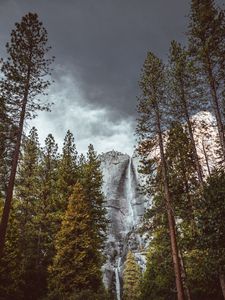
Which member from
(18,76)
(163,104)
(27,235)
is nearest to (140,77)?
(163,104)

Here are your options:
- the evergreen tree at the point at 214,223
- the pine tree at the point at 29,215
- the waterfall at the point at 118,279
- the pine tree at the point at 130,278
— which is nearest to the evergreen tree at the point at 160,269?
the evergreen tree at the point at 214,223

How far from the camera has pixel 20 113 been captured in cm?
1634

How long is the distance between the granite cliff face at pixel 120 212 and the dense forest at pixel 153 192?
991 inches

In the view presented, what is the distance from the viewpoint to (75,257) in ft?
72.9

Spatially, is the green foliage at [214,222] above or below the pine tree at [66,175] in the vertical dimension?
below

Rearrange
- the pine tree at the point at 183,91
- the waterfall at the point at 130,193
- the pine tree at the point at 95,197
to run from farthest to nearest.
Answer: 1. the waterfall at the point at 130,193
2. the pine tree at the point at 95,197
3. the pine tree at the point at 183,91

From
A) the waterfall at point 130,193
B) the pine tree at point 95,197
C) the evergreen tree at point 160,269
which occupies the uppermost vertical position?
the waterfall at point 130,193

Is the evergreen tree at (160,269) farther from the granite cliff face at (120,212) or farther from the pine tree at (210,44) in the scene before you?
the granite cliff face at (120,212)

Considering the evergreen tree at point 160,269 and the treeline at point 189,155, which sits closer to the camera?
the treeline at point 189,155

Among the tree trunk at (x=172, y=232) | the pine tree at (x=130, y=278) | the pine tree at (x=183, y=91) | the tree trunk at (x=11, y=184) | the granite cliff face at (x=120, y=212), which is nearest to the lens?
the tree trunk at (x=11, y=184)

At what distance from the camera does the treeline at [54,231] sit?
70.5 feet

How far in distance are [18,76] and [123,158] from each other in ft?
196

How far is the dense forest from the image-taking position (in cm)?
1505

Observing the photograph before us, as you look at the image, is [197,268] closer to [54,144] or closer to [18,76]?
[18,76]
